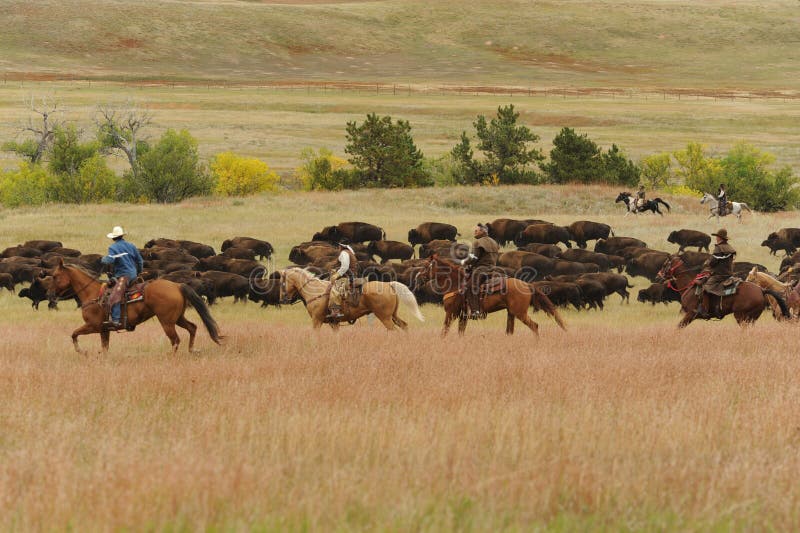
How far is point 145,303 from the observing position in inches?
535

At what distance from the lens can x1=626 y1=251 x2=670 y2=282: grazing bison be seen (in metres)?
27.2

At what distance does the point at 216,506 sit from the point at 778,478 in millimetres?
3937

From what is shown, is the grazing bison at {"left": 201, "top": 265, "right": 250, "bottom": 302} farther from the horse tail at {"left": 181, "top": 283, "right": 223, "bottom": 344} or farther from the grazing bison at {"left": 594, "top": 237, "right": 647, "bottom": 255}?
the grazing bison at {"left": 594, "top": 237, "right": 647, "bottom": 255}

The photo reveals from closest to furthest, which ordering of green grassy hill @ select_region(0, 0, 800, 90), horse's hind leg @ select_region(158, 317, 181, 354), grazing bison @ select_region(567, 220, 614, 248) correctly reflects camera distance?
horse's hind leg @ select_region(158, 317, 181, 354)
grazing bison @ select_region(567, 220, 614, 248)
green grassy hill @ select_region(0, 0, 800, 90)

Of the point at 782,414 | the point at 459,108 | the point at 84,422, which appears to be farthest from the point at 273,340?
the point at 459,108

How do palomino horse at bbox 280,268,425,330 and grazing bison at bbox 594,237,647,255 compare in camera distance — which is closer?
palomino horse at bbox 280,268,425,330

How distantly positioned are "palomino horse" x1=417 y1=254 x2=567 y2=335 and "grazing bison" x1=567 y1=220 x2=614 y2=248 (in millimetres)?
20655

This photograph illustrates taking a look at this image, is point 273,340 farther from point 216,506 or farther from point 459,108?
point 459,108

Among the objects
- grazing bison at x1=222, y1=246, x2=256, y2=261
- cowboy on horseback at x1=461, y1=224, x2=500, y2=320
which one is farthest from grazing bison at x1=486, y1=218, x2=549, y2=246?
cowboy on horseback at x1=461, y1=224, x2=500, y2=320

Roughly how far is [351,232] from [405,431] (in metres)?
28.7

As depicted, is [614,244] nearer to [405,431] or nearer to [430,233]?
[430,233]

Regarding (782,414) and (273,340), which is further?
(273,340)

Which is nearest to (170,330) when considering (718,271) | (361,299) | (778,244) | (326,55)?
(361,299)

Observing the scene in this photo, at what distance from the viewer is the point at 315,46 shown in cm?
19225
